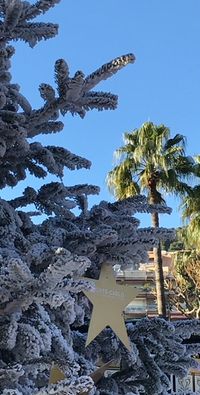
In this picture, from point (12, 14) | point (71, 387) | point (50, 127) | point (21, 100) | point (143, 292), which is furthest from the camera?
point (143, 292)

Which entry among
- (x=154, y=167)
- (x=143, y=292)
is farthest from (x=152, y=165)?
(x=143, y=292)

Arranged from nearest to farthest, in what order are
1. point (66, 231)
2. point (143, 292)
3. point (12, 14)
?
point (12, 14)
point (66, 231)
point (143, 292)

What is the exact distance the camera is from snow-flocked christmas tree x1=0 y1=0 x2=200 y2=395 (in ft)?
7.27

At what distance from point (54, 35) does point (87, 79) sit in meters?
0.49

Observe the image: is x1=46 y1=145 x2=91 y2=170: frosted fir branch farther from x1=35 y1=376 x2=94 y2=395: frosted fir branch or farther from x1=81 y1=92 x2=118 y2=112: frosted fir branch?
x1=35 y1=376 x2=94 y2=395: frosted fir branch

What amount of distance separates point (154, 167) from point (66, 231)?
1326cm

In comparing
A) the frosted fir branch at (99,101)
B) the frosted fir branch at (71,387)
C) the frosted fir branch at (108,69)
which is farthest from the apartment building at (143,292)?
the frosted fir branch at (71,387)

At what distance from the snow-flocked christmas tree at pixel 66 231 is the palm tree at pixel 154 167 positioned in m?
12.4

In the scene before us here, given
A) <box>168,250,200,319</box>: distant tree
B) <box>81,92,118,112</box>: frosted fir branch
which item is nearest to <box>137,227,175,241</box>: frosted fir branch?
<box>81,92,118,112</box>: frosted fir branch

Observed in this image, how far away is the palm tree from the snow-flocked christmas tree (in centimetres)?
1244

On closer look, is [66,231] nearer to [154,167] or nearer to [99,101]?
[99,101]

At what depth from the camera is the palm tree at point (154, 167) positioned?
51.3 ft

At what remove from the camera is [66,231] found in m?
2.64

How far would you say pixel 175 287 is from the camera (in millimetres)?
26703
